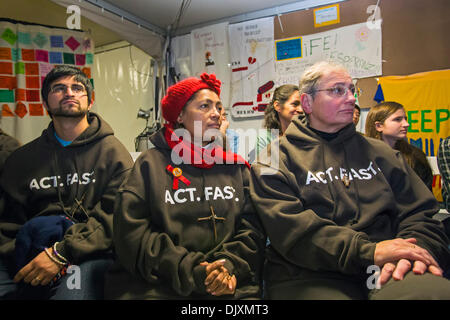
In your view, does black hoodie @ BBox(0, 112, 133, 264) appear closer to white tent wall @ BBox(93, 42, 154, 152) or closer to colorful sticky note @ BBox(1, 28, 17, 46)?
colorful sticky note @ BBox(1, 28, 17, 46)

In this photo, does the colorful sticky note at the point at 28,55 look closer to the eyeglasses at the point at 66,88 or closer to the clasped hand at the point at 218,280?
the eyeglasses at the point at 66,88

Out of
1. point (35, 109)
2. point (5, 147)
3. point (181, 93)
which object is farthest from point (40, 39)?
point (181, 93)

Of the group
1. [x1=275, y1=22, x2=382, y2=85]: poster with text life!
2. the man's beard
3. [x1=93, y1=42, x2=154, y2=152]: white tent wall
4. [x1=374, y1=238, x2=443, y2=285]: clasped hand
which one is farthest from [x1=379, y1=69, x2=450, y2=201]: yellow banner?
[x1=93, y1=42, x2=154, y2=152]: white tent wall

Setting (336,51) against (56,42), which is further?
(336,51)

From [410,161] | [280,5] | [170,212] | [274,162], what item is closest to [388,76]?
[410,161]

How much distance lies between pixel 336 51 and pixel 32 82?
3.31 metres

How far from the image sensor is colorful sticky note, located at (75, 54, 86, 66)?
3.37 m

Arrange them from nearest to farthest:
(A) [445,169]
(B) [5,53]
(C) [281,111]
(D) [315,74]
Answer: (D) [315,74] < (A) [445,169] < (C) [281,111] < (B) [5,53]

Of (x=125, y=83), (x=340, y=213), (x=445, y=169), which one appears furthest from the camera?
(x=125, y=83)

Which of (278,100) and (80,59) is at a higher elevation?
(80,59)

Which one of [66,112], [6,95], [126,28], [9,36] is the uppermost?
[126,28]

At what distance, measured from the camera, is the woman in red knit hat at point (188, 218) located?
1.18 m

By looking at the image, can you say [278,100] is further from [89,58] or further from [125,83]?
[125,83]

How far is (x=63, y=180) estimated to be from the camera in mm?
1609
